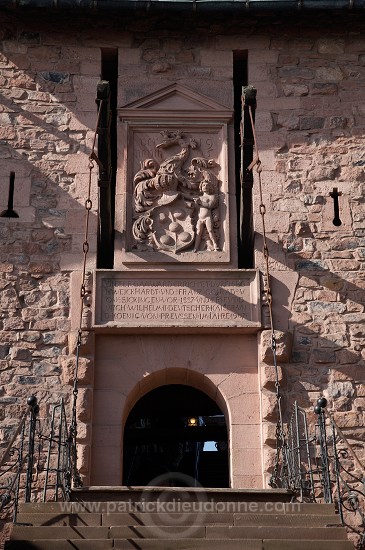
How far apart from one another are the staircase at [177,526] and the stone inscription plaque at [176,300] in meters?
2.24

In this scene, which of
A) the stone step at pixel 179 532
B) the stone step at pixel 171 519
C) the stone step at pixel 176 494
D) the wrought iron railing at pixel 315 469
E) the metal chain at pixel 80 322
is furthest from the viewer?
the metal chain at pixel 80 322

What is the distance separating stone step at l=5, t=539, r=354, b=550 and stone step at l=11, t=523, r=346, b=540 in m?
0.13

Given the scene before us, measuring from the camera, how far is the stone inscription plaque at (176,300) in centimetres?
900

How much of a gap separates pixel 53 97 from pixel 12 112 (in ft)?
1.41

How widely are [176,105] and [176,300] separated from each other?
207 centimetres

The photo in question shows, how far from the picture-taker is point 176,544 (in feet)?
20.2

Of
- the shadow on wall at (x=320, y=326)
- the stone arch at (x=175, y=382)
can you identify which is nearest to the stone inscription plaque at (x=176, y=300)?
the shadow on wall at (x=320, y=326)

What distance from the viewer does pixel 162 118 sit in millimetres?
9836

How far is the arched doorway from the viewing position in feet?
37.7

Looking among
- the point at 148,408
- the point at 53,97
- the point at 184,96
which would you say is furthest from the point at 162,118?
the point at 148,408

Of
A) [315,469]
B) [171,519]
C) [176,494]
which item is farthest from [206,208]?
[171,519]

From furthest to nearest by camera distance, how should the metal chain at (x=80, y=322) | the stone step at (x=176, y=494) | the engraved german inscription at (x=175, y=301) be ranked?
the engraved german inscription at (x=175, y=301) → the metal chain at (x=80, y=322) → the stone step at (x=176, y=494)

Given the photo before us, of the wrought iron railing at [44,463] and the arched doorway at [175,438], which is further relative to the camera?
the arched doorway at [175,438]

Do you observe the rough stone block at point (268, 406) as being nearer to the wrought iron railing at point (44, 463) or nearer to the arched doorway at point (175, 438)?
the wrought iron railing at point (44, 463)
